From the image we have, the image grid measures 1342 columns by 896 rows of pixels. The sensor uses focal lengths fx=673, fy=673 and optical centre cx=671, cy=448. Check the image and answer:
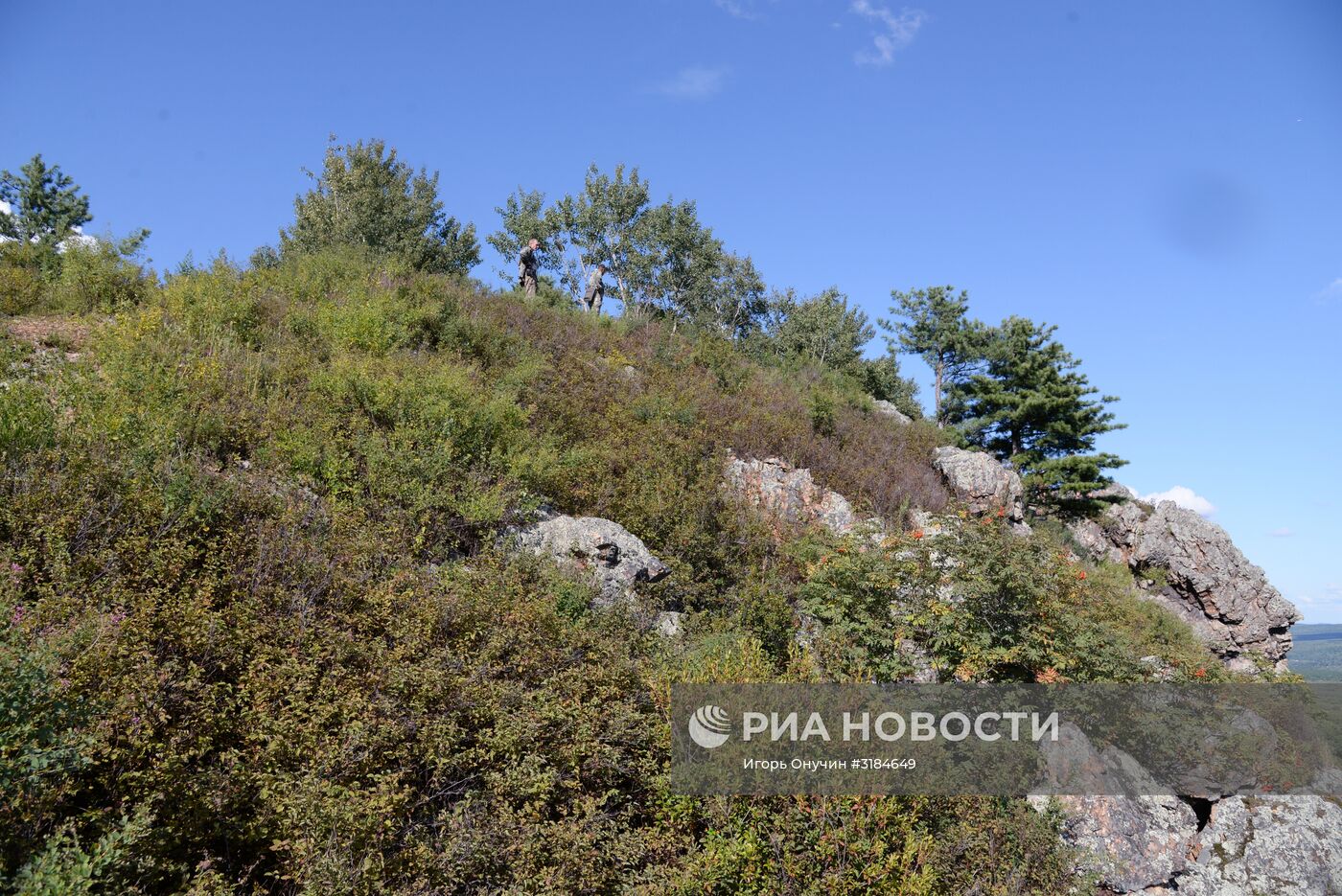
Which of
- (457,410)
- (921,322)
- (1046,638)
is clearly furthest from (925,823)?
(921,322)

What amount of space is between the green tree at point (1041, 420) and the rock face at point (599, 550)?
1754cm

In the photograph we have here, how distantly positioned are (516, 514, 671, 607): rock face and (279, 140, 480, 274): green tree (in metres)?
11.8

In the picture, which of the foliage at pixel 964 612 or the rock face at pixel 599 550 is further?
the rock face at pixel 599 550

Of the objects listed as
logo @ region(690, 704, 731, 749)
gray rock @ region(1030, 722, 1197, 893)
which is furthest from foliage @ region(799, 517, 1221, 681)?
logo @ region(690, 704, 731, 749)

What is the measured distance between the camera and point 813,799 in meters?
5.13

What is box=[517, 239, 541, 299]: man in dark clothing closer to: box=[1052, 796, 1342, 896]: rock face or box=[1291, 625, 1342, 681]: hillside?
box=[1052, 796, 1342, 896]: rock face

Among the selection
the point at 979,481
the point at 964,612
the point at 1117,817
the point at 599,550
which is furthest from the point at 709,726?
the point at 979,481

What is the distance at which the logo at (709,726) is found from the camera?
5570 millimetres

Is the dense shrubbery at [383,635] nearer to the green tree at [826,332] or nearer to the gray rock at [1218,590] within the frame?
the gray rock at [1218,590]

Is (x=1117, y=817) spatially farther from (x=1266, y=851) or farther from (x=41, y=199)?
(x=41, y=199)

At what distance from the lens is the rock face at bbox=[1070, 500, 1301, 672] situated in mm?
18641

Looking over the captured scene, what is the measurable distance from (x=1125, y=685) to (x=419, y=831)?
23.6ft

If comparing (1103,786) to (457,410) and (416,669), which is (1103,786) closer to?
(416,669)

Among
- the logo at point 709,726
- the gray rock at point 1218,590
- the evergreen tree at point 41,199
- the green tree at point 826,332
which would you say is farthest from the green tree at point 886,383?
the evergreen tree at point 41,199
